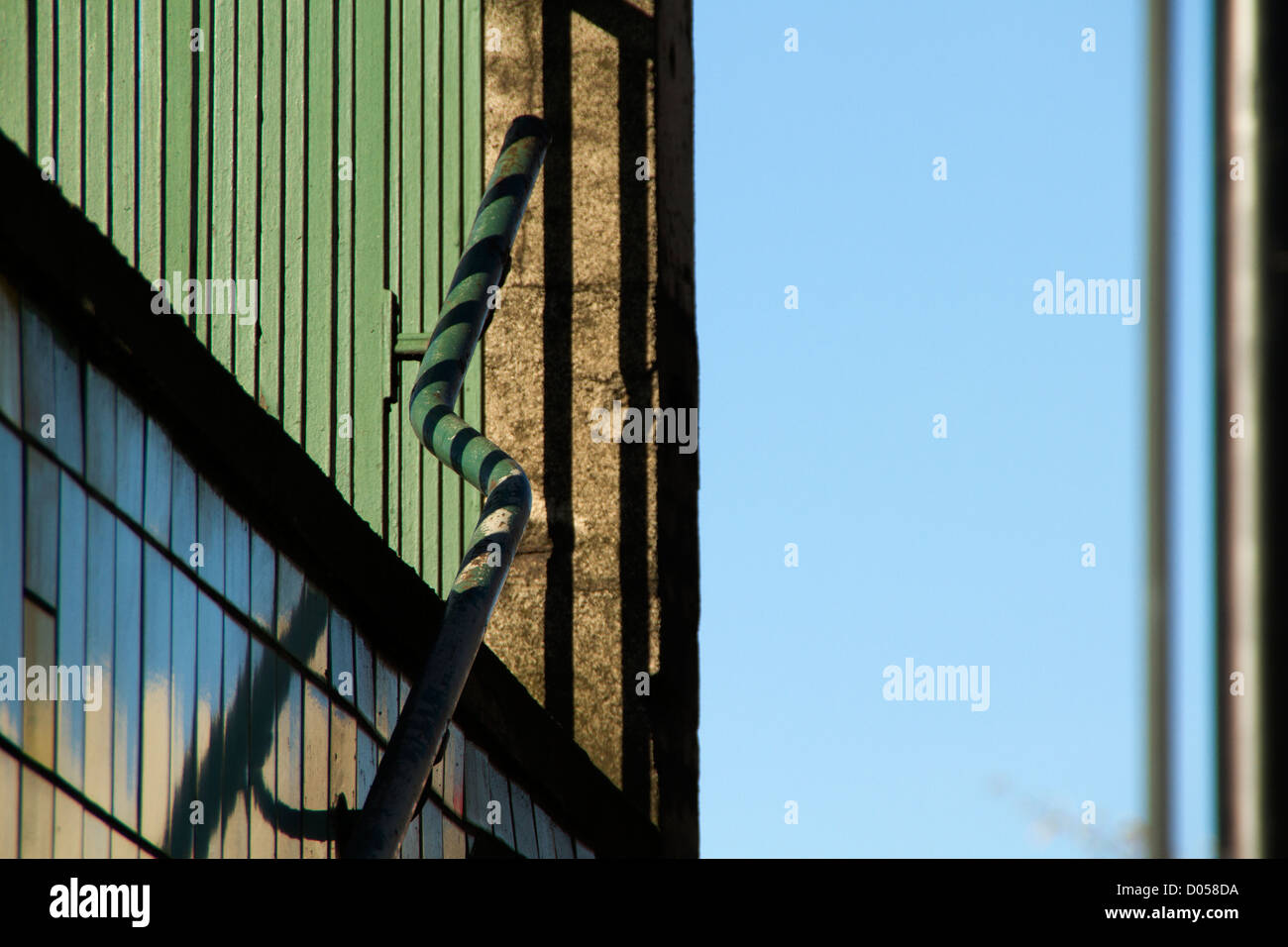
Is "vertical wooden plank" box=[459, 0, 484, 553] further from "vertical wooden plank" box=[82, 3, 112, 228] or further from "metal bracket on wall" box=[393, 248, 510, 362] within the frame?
"vertical wooden plank" box=[82, 3, 112, 228]

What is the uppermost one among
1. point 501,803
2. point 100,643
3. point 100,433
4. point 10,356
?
point 10,356

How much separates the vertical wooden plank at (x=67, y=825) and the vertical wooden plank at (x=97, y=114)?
1528 millimetres

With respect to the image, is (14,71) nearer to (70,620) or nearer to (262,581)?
(70,620)

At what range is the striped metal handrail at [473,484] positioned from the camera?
4.05m

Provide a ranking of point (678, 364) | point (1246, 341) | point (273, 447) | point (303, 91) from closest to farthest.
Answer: point (1246, 341), point (273, 447), point (303, 91), point (678, 364)

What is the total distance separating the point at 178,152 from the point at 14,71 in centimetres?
99

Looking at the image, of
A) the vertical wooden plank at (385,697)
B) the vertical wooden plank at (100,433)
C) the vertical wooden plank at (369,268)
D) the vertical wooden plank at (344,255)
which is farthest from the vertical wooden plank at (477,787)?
the vertical wooden plank at (100,433)

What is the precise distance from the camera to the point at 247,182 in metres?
5.56

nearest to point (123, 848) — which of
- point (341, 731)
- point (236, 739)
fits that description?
point (236, 739)

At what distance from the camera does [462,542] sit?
728cm
